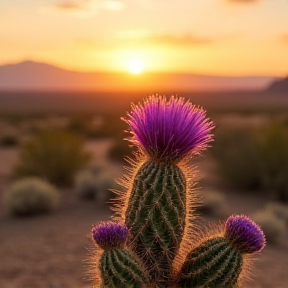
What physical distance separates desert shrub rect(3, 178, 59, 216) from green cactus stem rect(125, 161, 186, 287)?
12.8 m

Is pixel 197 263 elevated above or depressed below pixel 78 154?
above

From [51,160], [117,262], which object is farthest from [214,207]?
[117,262]

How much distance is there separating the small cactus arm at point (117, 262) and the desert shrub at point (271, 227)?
35.8 ft

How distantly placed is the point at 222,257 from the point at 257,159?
56.1ft

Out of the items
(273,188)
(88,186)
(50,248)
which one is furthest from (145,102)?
(273,188)

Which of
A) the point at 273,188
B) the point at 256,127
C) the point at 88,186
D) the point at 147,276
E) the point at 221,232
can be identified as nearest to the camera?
the point at 147,276

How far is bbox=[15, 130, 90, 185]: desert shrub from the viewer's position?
68.9 feet

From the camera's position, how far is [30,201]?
1598 centimetres

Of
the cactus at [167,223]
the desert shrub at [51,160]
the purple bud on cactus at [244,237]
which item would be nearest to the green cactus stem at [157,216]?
the cactus at [167,223]

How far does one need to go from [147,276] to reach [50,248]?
9.73 meters

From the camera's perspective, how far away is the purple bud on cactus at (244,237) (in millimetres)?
3586

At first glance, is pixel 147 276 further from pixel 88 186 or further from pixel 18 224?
pixel 88 186

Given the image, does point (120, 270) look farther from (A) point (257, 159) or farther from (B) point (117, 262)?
(A) point (257, 159)

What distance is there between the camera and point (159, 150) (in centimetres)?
355
